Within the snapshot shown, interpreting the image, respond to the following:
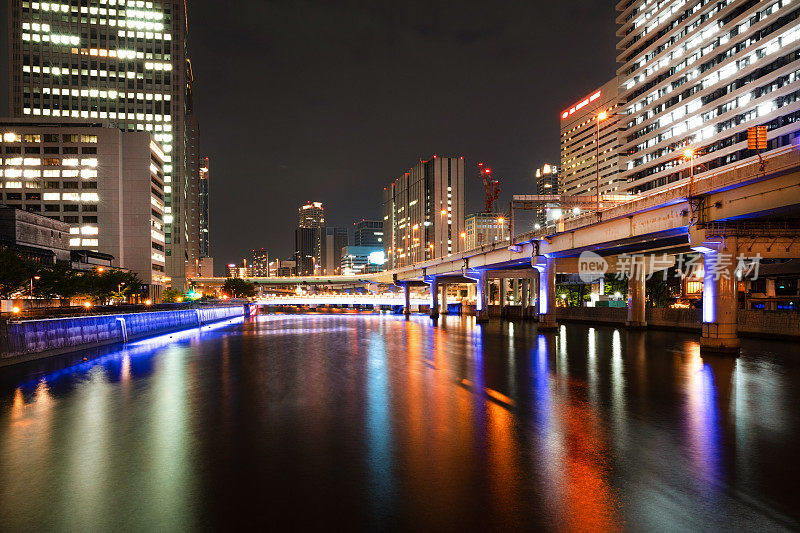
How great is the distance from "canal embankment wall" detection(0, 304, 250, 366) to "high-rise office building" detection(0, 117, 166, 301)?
268ft

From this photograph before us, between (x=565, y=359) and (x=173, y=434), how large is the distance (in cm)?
2055

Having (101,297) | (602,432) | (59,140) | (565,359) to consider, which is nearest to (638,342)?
(565,359)

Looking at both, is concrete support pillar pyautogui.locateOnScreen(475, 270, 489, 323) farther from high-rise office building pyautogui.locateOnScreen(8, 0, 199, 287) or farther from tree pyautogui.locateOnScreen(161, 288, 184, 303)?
high-rise office building pyautogui.locateOnScreen(8, 0, 199, 287)

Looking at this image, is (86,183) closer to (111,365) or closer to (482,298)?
(482,298)

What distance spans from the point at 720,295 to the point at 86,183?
128 m

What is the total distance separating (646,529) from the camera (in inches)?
247

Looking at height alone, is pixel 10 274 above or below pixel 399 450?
above

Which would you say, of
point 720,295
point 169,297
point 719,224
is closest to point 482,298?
point 720,295

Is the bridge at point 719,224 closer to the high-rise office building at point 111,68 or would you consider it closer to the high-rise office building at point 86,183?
the high-rise office building at point 86,183

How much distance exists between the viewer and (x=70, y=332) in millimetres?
27422

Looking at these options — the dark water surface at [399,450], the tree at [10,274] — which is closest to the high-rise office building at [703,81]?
the dark water surface at [399,450]

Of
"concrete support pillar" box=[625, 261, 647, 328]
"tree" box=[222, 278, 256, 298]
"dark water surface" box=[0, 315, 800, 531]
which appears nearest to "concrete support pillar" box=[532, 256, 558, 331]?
"concrete support pillar" box=[625, 261, 647, 328]

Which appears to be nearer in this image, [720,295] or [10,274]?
[720,295]

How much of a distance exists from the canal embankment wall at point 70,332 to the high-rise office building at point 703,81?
73.0 metres
